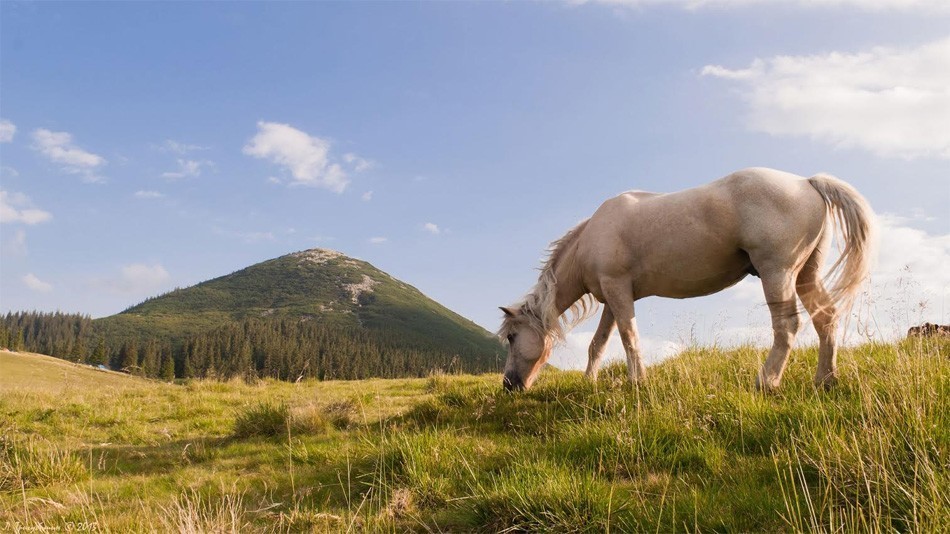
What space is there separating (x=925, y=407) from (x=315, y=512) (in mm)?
4570

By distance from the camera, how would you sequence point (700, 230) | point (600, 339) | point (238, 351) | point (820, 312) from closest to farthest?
point (820, 312)
point (700, 230)
point (600, 339)
point (238, 351)

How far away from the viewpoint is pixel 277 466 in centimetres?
570

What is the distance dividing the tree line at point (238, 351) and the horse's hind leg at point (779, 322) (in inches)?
3948

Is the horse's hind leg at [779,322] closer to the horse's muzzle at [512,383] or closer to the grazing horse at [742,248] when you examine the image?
the grazing horse at [742,248]

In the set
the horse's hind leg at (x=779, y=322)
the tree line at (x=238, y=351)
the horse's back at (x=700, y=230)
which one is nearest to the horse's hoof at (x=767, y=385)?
the horse's hind leg at (x=779, y=322)

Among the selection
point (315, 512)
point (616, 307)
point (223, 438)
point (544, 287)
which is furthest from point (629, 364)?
point (223, 438)

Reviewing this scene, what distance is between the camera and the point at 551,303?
25.0ft

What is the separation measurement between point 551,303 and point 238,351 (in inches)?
5761

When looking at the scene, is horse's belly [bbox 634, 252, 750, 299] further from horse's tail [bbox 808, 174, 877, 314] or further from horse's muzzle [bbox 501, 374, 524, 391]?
horse's muzzle [bbox 501, 374, 524, 391]

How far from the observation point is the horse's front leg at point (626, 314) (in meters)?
6.58

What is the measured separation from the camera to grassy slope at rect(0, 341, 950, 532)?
3.14m

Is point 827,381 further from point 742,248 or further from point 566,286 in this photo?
point 566,286

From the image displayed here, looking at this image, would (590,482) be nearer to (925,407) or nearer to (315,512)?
(315,512)

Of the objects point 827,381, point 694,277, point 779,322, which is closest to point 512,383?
point 694,277
